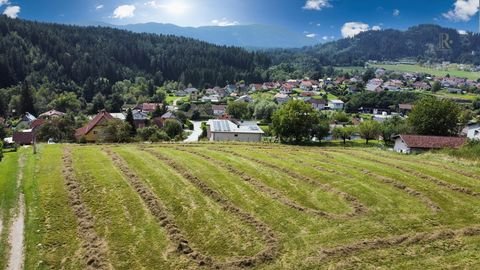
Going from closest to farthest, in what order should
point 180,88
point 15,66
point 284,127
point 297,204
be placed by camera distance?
point 297,204 < point 284,127 < point 15,66 < point 180,88

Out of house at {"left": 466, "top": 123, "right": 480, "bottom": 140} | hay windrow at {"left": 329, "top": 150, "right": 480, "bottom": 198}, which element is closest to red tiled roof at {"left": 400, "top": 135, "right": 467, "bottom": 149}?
house at {"left": 466, "top": 123, "right": 480, "bottom": 140}

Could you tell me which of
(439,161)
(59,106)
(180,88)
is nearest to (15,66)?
(59,106)

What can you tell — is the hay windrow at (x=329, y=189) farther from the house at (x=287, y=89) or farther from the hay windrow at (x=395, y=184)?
the house at (x=287, y=89)

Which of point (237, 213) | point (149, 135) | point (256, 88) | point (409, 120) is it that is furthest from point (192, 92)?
point (237, 213)

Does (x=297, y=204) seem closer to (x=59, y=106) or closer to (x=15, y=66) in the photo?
(x=59, y=106)

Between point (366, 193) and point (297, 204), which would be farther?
point (366, 193)

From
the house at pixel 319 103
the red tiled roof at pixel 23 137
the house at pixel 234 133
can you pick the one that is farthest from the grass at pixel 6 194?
the house at pixel 319 103

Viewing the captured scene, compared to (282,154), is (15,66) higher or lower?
higher
